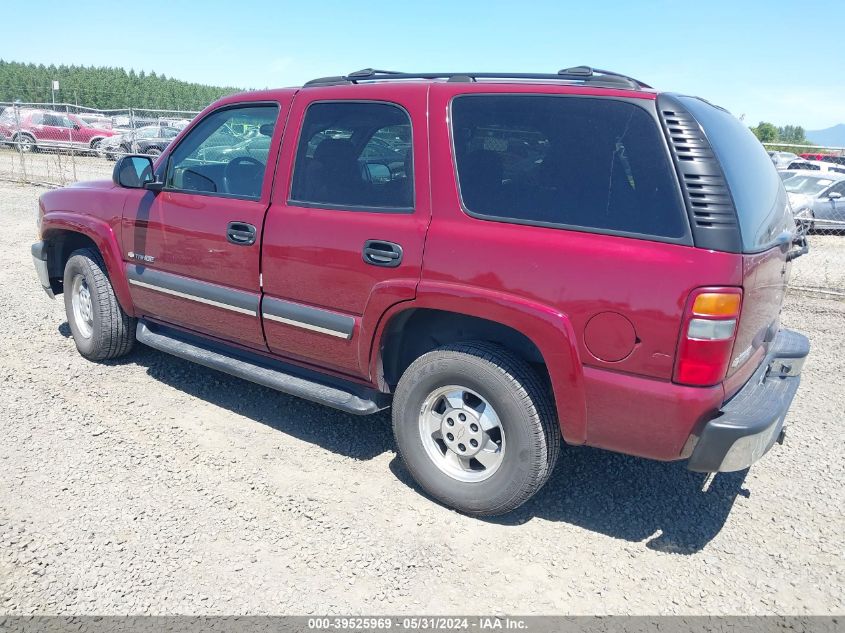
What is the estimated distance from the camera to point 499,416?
3080 millimetres

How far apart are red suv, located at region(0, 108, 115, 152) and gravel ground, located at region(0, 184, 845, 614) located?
72.5 ft

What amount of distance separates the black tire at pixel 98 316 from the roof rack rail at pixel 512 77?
7.20ft

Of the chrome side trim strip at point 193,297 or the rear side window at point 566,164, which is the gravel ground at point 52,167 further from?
the rear side window at point 566,164

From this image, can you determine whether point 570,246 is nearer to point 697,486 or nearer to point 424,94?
point 424,94

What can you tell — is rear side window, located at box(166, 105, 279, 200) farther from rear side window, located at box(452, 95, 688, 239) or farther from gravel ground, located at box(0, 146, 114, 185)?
gravel ground, located at box(0, 146, 114, 185)

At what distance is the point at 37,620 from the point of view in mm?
2521

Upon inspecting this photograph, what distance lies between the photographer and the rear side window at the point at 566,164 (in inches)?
105

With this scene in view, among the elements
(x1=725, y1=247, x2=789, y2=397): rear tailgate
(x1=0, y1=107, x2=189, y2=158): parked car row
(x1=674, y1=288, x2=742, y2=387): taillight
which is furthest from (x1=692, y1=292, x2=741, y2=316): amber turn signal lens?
(x1=0, y1=107, x2=189, y2=158): parked car row

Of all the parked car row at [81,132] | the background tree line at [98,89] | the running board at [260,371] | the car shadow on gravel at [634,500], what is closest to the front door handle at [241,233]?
the running board at [260,371]

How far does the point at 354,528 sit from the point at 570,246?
A: 1641 mm

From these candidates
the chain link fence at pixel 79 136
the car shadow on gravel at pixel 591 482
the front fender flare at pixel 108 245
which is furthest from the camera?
the chain link fence at pixel 79 136

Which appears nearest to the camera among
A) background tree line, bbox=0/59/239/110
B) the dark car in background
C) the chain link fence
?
the chain link fence

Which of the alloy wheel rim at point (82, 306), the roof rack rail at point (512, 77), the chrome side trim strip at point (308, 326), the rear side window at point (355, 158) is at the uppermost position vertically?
the roof rack rail at point (512, 77)

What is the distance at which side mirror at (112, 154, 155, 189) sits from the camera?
4312mm
